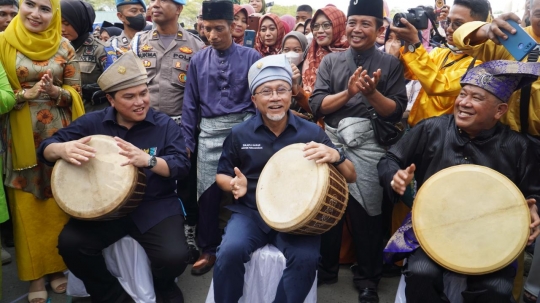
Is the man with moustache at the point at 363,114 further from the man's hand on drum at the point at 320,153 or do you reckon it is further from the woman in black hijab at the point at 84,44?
the woman in black hijab at the point at 84,44

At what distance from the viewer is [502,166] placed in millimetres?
2732

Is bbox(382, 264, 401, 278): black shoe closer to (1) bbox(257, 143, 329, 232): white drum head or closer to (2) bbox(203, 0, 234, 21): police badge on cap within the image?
(1) bbox(257, 143, 329, 232): white drum head

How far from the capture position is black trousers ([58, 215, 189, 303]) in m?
2.99

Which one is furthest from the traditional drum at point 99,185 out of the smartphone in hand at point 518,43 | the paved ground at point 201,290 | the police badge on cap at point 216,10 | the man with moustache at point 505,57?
the smartphone in hand at point 518,43

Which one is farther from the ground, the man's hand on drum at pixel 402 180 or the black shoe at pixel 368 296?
the man's hand on drum at pixel 402 180

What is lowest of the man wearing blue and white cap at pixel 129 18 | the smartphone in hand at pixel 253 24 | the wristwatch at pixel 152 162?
the wristwatch at pixel 152 162

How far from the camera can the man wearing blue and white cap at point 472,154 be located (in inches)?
99.0

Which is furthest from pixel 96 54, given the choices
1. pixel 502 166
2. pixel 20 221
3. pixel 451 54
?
pixel 502 166

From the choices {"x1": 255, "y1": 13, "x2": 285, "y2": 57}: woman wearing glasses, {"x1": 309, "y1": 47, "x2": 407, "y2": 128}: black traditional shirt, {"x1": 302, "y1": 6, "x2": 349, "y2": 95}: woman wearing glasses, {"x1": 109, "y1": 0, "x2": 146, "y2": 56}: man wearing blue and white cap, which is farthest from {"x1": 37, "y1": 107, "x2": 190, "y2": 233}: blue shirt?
{"x1": 255, "y1": 13, "x2": 285, "y2": 57}: woman wearing glasses

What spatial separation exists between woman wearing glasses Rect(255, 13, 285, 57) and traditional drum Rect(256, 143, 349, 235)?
2.71m

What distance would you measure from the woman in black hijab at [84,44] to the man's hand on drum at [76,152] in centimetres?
115

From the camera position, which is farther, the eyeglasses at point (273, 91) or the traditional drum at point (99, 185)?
the eyeglasses at point (273, 91)

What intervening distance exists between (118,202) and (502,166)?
2340mm

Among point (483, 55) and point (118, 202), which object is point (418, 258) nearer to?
point (483, 55)
